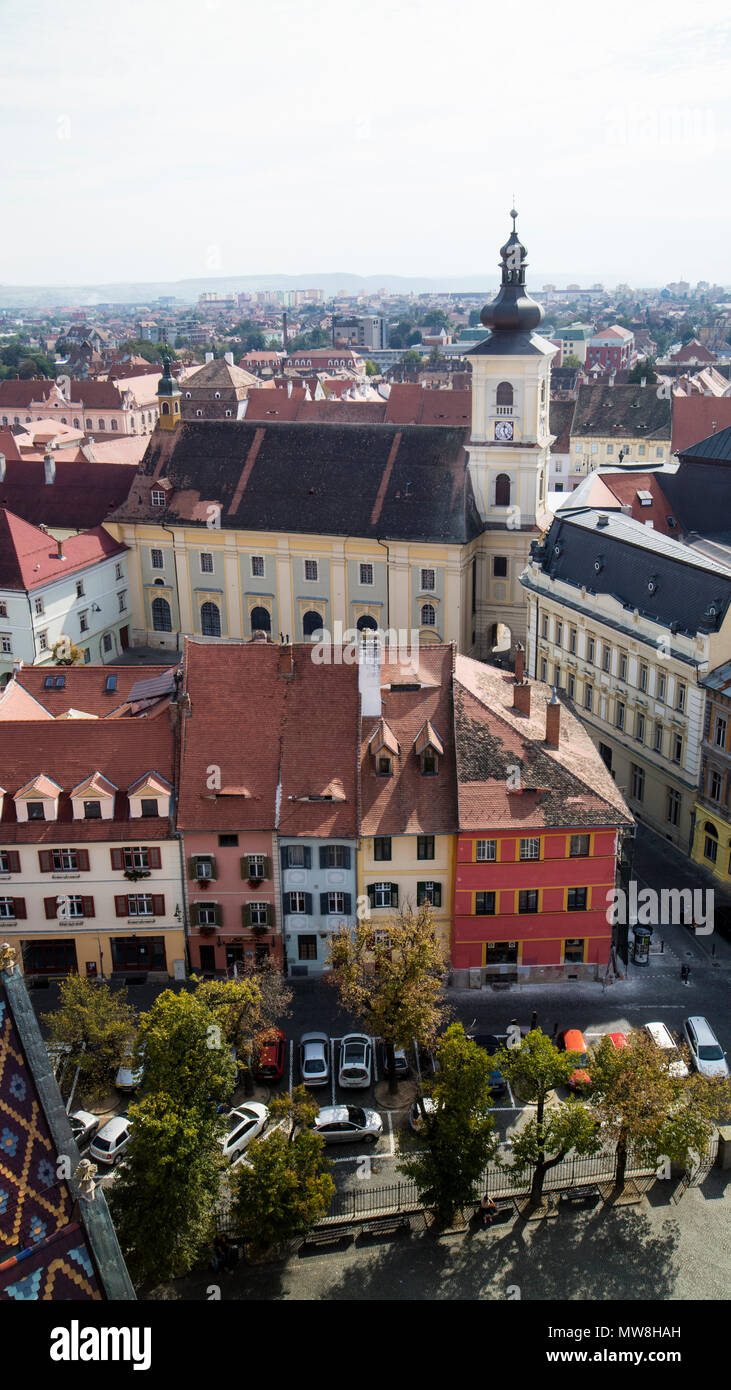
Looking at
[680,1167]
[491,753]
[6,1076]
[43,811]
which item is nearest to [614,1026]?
[680,1167]

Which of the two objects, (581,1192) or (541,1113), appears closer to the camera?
(541,1113)

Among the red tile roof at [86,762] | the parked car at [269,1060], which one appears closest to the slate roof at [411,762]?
the red tile roof at [86,762]

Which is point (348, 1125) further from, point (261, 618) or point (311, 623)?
point (261, 618)

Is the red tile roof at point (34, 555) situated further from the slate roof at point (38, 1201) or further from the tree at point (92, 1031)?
the slate roof at point (38, 1201)

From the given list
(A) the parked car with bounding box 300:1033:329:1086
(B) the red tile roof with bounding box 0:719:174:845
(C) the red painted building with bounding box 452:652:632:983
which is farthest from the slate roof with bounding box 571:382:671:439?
(A) the parked car with bounding box 300:1033:329:1086

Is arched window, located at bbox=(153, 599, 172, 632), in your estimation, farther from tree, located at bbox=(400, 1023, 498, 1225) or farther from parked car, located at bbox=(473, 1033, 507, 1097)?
tree, located at bbox=(400, 1023, 498, 1225)

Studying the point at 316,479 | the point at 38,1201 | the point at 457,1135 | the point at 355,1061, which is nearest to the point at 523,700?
the point at 355,1061
